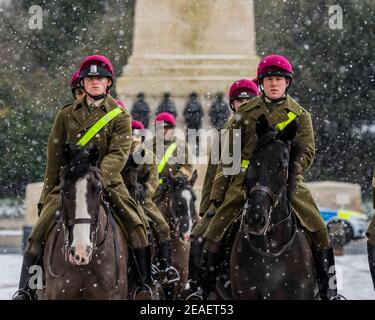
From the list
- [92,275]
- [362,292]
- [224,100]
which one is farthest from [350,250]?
[92,275]

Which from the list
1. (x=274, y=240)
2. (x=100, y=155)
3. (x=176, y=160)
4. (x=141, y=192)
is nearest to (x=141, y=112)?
(x=176, y=160)

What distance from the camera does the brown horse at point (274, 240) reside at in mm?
8398

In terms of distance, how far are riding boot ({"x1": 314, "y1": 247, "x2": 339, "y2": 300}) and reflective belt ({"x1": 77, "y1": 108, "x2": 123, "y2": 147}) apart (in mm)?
2004

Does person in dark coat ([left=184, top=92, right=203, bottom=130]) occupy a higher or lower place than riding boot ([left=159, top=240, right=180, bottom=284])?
higher

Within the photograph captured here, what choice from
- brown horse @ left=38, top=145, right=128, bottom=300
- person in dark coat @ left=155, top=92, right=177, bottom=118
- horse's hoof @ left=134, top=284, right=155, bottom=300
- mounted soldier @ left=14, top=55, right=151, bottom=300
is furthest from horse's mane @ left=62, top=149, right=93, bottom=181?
person in dark coat @ left=155, top=92, right=177, bottom=118

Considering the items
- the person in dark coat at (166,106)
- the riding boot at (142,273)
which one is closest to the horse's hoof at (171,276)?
the riding boot at (142,273)

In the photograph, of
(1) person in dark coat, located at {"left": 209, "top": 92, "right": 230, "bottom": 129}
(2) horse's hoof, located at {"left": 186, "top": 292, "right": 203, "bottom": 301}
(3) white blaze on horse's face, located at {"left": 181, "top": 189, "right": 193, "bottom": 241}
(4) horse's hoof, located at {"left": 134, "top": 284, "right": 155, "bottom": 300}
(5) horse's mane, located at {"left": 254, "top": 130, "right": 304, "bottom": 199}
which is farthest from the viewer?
(1) person in dark coat, located at {"left": 209, "top": 92, "right": 230, "bottom": 129}

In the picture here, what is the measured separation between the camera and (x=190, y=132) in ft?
76.4

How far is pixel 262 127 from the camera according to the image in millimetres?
8625

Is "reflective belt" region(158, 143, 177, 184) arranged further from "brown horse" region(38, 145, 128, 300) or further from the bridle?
the bridle

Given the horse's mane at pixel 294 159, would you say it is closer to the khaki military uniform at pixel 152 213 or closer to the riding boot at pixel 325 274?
the riding boot at pixel 325 274

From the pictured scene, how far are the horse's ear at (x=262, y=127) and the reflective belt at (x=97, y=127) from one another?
1.57m

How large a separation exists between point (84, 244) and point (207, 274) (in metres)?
1.47

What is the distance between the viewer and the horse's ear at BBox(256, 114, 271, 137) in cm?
862
